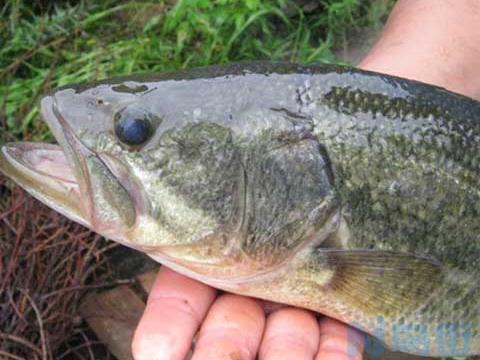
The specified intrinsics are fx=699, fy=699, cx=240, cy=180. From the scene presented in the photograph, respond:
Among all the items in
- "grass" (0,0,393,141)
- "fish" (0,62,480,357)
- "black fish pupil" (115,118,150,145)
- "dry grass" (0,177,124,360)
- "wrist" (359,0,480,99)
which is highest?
"black fish pupil" (115,118,150,145)

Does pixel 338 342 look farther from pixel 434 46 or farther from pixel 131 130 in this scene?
pixel 434 46

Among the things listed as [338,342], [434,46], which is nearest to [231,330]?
[338,342]

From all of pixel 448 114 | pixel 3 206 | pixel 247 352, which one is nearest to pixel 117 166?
pixel 247 352

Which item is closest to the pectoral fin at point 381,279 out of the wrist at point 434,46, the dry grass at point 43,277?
the wrist at point 434,46

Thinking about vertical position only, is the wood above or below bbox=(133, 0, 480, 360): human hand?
below

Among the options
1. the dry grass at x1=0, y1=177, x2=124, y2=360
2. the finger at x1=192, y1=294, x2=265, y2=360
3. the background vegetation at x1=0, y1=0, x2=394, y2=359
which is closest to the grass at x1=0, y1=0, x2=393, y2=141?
the background vegetation at x1=0, y1=0, x2=394, y2=359

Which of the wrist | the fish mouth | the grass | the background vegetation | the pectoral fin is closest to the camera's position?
the fish mouth

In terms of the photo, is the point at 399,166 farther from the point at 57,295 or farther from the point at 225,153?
the point at 57,295

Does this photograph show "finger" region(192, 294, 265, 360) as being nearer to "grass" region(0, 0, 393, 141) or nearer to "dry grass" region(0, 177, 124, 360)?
"dry grass" region(0, 177, 124, 360)
